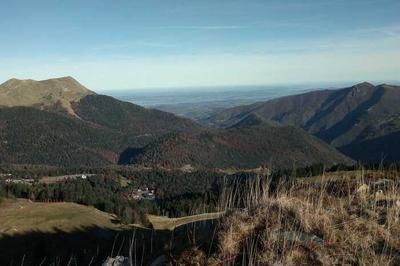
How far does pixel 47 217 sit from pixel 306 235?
13387 cm

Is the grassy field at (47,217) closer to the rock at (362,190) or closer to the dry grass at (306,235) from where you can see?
the rock at (362,190)

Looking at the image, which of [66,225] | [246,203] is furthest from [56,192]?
[246,203]

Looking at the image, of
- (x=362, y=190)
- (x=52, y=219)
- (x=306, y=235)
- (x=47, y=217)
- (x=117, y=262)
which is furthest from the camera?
(x=47, y=217)

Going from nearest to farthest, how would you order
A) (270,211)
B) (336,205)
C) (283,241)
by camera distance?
(283,241) < (270,211) < (336,205)

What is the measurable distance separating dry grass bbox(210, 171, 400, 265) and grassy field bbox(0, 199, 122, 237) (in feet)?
394

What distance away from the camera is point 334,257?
35.2 feet

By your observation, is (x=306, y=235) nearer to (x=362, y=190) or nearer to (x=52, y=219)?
(x=362, y=190)

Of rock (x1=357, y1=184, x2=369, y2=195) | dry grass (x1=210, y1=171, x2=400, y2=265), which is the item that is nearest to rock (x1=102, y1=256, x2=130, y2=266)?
dry grass (x1=210, y1=171, x2=400, y2=265)

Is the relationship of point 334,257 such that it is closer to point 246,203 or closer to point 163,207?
point 246,203

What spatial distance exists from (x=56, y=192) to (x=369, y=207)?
181941 mm

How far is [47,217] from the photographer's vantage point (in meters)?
136

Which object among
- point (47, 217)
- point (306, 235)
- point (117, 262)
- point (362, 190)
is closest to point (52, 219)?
point (47, 217)

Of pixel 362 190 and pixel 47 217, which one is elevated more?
pixel 362 190

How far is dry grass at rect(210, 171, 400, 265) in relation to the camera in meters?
10.7
